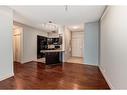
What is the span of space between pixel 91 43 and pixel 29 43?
394 cm

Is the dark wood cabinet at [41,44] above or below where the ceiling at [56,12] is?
below

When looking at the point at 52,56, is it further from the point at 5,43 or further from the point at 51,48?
the point at 5,43

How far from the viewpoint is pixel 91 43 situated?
5734 millimetres

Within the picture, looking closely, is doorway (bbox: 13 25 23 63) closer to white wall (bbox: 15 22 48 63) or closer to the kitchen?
white wall (bbox: 15 22 48 63)

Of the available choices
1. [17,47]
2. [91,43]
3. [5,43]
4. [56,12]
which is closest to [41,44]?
[17,47]

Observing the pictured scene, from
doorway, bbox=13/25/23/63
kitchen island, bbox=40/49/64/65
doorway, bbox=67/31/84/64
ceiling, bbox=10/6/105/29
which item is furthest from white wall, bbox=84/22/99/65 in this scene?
doorway, bbox=13/25/23/63


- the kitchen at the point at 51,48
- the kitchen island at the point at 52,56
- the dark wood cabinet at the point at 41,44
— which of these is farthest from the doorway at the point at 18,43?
the dark wood cabinet at the point at 41,44

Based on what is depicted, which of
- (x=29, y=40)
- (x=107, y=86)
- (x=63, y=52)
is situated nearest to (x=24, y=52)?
(x=29, y=40)

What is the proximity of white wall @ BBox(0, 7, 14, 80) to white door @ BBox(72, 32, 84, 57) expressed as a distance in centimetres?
637

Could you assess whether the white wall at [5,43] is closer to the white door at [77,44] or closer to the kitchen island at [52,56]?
the kitchen island at [52,56]

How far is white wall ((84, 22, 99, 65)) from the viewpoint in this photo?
18.4 ft

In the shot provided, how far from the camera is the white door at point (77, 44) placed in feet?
29.5

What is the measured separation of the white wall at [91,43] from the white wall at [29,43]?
11.9 feet

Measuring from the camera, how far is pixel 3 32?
10.6ft
